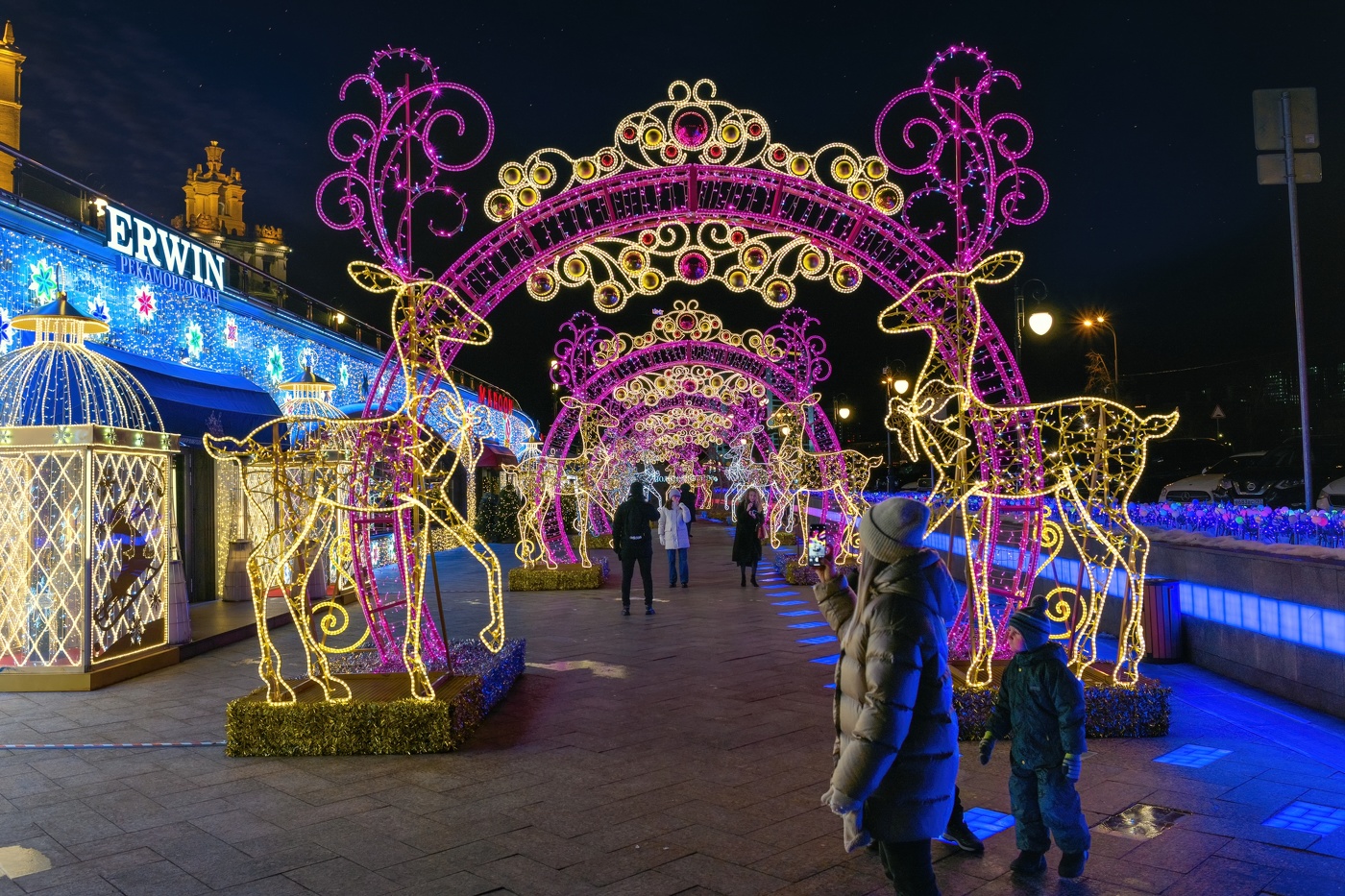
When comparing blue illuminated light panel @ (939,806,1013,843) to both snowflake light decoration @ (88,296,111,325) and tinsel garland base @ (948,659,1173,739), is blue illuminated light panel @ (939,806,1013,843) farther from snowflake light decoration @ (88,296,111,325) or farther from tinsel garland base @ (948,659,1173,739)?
snowflake light decoration @ (88,296,111,325)

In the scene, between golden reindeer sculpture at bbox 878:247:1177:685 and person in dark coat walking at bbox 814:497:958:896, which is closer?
person in dark coat walking at bbox 814:497:958:896

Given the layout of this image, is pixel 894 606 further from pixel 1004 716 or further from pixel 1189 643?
pixel 1189 643

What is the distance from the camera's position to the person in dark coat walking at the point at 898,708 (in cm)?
278

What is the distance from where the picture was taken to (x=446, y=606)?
12.6 m

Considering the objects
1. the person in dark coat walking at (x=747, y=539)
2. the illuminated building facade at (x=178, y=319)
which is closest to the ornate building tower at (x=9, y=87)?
the illuminated building facade at (x=178, y=319)

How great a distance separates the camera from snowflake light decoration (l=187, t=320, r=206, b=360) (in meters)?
12.6

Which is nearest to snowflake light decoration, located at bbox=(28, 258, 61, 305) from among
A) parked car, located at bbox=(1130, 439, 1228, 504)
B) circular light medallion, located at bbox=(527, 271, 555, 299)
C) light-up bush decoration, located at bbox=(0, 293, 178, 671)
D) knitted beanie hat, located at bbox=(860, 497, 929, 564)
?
light-up bush decoration, located at bbox=(0, 293, 178, 671)

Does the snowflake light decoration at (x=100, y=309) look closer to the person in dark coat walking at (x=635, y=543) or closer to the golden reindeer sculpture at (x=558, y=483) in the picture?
the person in dark coat walking at (x=635, y=543)

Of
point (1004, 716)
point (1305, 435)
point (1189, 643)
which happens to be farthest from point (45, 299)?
point (1305, 435)

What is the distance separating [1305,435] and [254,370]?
44.3ft

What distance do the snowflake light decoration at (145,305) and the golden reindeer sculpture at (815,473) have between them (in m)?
9.59

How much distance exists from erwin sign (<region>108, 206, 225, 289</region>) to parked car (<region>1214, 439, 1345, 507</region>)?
1602cm

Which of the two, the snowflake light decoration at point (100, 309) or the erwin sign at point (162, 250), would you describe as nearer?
the snowflake light decoration at point (100, 309)

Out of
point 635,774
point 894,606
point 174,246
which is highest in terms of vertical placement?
point 174,246
